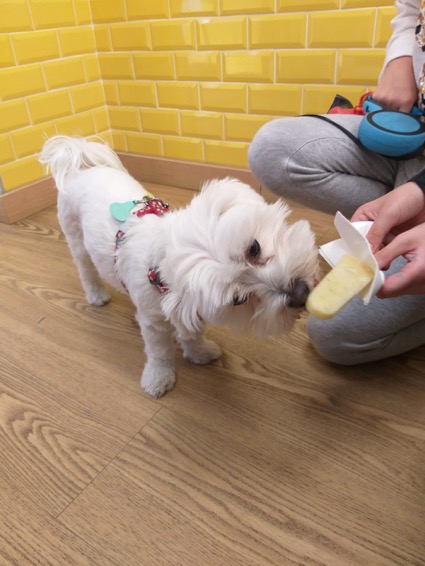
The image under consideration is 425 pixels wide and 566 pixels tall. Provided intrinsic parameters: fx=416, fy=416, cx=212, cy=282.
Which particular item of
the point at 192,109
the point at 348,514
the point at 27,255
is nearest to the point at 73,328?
the point at 27,255

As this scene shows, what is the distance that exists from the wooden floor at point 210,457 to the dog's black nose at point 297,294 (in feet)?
1.01

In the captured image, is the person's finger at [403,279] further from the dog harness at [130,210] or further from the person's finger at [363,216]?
the dog harness at [130,210]

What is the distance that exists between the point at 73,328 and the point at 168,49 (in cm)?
116

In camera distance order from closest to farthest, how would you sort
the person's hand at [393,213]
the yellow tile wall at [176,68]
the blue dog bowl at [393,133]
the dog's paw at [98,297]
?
the person's hand at [393,213], the blue dog bowl at [393,133], the dog's paw at [98,297], the yellow tile wall at [176,68]

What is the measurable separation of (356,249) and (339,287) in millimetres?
64

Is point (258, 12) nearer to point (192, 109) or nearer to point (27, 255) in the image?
point (192, 109)

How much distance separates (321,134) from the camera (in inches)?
38.9

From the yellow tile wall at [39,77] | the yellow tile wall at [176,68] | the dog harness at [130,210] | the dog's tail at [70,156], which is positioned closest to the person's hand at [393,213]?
the dog harness at [130,210]

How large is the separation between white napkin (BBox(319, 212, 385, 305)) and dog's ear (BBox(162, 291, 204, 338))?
21 centimetres

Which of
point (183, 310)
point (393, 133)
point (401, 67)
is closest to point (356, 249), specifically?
point (183, 310)

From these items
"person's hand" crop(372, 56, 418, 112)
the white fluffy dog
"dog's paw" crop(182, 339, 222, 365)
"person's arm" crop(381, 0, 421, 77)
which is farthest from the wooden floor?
"person's arm" crop(381, 0, 421, 77)

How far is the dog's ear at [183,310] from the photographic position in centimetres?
62

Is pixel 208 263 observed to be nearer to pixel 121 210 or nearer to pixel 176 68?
pixel 121 210

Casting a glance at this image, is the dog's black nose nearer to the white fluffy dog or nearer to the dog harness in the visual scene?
the white fluffy dog
